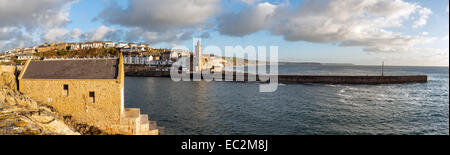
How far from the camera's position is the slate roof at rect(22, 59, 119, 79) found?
1762cm

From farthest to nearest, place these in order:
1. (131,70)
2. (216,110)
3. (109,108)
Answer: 1. (131,70)
2. (216,110)
3. (109,108)

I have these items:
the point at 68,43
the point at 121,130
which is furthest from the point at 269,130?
the point at 68,43

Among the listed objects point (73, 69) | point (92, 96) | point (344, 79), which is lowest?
point (344, 79)

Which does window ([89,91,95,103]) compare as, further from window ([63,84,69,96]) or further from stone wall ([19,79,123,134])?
window ([63,84,69,96])

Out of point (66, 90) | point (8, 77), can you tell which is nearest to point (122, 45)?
point (8, 77)

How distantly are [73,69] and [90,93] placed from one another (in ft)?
10.7

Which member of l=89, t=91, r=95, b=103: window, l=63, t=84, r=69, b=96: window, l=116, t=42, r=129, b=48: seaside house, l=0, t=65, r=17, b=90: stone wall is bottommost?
l=89, t=91, r=95, b=103: window

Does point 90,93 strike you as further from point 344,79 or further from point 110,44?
point 110,44

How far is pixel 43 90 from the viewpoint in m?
18.1

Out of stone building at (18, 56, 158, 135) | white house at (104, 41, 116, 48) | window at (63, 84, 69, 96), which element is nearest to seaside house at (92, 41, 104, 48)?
white house at (104, 41, 116, 48)

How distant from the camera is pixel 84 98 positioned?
17344 mm
